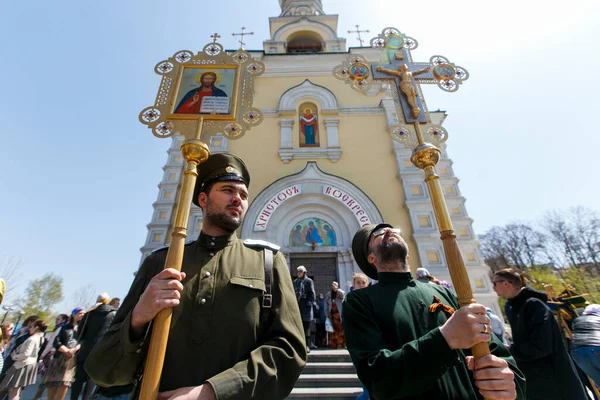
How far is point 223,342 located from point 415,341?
0.98 m

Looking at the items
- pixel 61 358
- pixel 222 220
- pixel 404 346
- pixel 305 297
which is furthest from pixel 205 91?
pixel 61 358

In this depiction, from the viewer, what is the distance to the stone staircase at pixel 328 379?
453 centimetres

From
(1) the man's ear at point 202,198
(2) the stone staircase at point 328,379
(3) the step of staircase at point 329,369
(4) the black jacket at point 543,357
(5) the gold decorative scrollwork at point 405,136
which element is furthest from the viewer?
(3) the step of staircase at point 329,369

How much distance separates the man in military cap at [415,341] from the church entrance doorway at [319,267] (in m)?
6.59

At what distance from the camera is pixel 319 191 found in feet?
30.0

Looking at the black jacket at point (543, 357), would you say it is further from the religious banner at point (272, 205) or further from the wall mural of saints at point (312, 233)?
the religious banner at point (272, 205)

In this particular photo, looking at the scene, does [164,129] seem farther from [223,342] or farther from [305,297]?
[305,297]

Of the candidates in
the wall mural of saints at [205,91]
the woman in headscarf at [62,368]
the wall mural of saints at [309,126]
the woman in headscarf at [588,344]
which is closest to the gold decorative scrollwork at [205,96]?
the wall mural of saints at [205,91]

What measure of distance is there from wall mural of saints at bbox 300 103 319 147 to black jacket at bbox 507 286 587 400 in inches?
321

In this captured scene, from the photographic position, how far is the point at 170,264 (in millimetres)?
1621

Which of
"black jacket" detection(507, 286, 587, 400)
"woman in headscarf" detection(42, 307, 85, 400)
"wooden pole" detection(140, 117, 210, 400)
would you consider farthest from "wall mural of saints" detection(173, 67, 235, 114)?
"woman in headscarf" detection(42, 307, 85, 400)

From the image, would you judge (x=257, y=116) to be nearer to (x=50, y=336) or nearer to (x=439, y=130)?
(x=439, y=130)

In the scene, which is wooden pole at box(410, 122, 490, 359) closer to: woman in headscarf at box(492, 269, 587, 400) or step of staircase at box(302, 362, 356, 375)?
woman in headscarf at box(492, 269, 587, 400)

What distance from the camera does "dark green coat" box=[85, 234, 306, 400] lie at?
135cm
